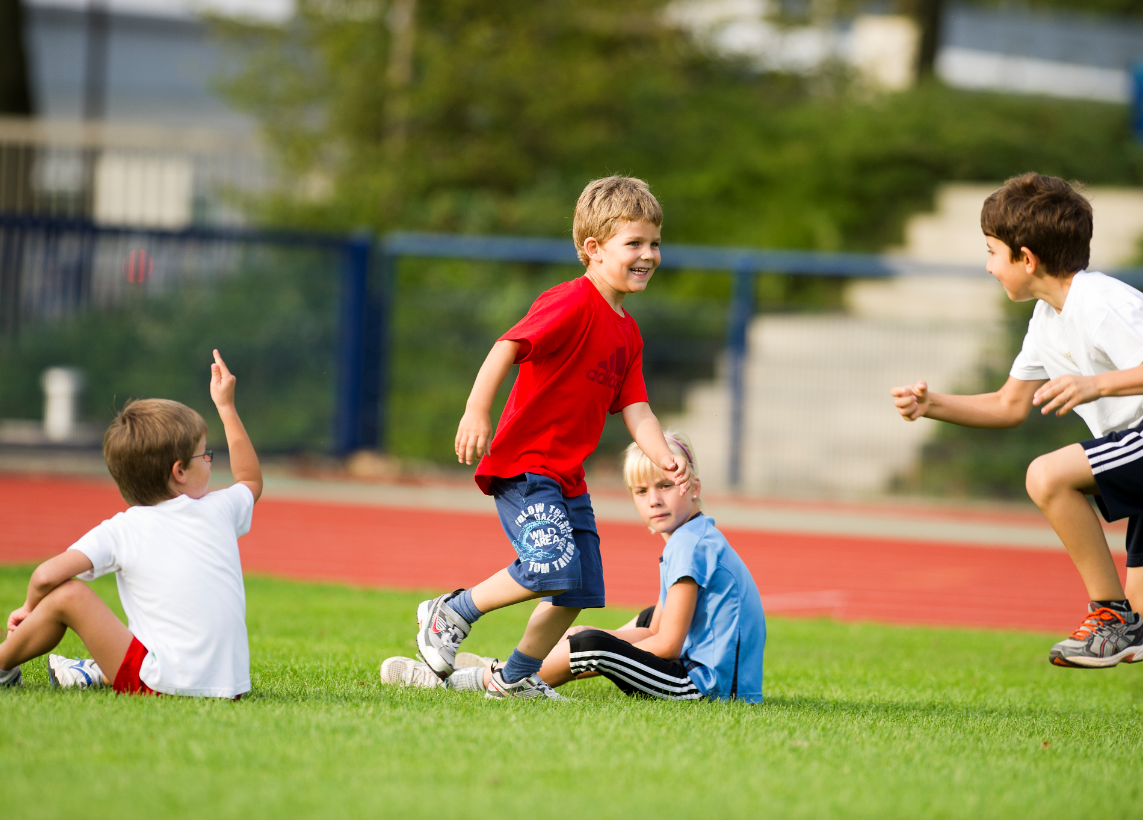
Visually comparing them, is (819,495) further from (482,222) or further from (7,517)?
(7,517)

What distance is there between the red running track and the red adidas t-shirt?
4.38 meters

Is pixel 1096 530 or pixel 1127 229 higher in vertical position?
pixel 1127 229

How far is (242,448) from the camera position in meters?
4.16

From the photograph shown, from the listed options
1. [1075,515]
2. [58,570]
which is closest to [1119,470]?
[1075,515]

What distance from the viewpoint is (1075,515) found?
4715 millimetres

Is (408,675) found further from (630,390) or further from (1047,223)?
(1047,223)

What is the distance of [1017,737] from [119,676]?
116 inches

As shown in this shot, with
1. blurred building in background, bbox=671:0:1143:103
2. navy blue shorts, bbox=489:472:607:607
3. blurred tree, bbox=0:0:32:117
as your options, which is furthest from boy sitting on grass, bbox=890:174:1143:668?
blurred tree, bbox=0:0:32:117

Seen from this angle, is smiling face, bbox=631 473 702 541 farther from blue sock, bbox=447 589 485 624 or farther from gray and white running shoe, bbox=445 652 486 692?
gray and white running shoe, bbox=445 652 486 692

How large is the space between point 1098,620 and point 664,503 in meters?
1.63

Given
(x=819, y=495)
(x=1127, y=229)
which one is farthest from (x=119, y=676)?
(x=1127, y=229)

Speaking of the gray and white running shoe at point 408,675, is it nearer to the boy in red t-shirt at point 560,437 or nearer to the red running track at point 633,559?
the boy in red t-shirt at point 560,437

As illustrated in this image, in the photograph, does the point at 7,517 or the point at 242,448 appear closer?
the point at 242,448

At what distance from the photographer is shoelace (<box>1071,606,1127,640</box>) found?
→ 460 centimetres
